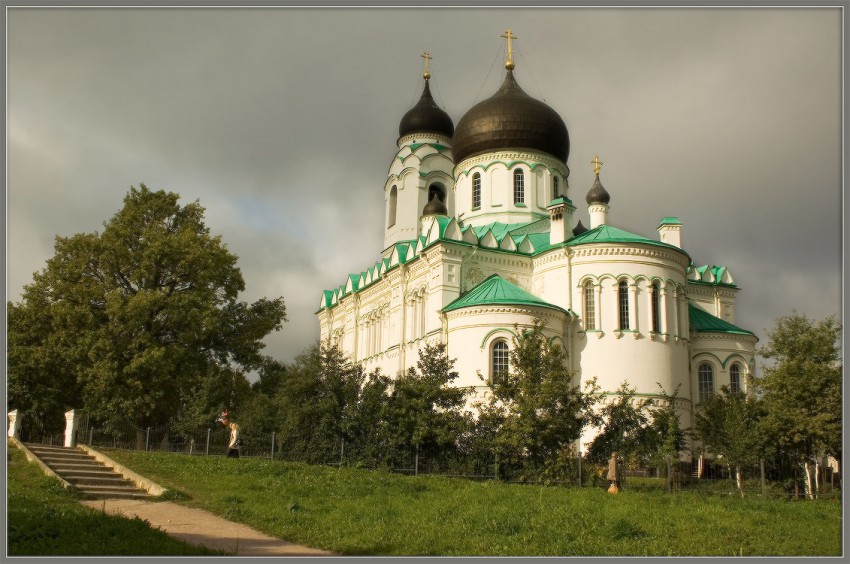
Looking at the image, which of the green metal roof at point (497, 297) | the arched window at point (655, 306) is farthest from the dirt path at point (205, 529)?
the arched window at point (655, 306)

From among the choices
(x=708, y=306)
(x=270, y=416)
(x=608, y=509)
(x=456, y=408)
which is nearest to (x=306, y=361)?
(x=270, y=416)

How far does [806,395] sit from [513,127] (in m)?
17.2

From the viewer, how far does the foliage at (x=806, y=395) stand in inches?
795

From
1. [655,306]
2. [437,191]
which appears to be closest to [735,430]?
[655,306]

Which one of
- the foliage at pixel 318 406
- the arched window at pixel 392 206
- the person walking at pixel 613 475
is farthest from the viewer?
the arched window at pixel 392 206

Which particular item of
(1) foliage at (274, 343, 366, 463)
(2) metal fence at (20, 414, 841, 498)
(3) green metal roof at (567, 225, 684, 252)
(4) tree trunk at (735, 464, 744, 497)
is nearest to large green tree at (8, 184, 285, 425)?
(2) metal fence at (20, 414, 841, 498)

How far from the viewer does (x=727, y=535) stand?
11.4m

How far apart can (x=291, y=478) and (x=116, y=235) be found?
1250cm

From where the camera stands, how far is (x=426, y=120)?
41.6m

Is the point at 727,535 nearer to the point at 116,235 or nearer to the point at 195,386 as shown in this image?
the point at 195,386

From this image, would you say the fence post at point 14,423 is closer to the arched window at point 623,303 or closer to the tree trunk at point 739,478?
the tree trunk at point 739,478

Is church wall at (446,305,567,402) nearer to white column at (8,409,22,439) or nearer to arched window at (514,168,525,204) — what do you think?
arched window at (514,168,525,204)

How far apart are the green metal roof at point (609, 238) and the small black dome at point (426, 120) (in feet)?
46.6

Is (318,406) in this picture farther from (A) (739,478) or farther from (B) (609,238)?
(B) (609,238)
